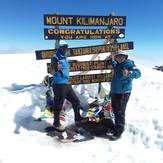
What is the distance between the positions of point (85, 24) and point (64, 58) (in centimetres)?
251

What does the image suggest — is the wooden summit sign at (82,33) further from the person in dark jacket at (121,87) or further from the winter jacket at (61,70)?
the person in dark jacket at (121,87)

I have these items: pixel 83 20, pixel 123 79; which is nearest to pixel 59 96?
pixel 123 79

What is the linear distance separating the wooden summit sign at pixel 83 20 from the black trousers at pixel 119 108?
3377mm

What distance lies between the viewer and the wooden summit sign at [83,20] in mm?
11750

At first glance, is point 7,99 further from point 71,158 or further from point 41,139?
point 71,158

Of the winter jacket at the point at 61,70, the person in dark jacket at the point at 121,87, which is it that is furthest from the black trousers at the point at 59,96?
the person in dark jacket at the point at 121,87

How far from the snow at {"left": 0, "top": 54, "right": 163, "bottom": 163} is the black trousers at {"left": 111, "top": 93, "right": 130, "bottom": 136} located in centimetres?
31

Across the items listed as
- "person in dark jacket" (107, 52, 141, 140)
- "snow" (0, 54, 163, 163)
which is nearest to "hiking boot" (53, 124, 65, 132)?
"snow" (0, 54, 163, 163)

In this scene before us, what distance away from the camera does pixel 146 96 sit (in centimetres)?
1286

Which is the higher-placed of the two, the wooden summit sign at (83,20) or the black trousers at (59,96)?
the wooden summit sign at (83,20)

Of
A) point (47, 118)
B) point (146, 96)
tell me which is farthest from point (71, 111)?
point (146, 96)

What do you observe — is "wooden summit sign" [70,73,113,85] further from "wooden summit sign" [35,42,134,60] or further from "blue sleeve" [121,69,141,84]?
"blue sleeve" [121,69,141,84]

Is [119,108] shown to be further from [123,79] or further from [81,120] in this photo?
[81,120]

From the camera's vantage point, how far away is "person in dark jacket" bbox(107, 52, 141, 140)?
9734 mm
